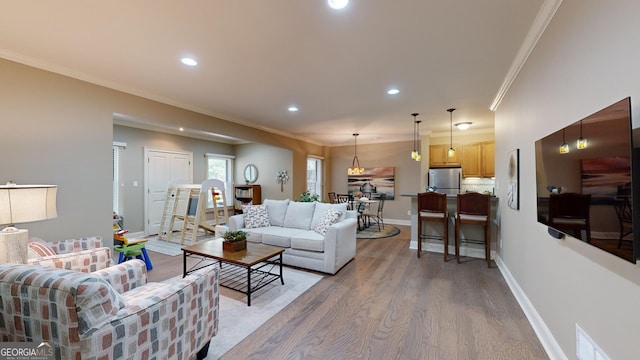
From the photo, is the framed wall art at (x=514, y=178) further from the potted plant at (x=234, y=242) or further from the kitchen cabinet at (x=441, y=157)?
the kitchen cabinet at (x=441, y=157)

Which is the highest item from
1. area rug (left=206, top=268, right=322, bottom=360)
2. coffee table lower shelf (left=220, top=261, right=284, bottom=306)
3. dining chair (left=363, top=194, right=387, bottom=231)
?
dining chair (left=363, top=194, right=387, bottom=231)

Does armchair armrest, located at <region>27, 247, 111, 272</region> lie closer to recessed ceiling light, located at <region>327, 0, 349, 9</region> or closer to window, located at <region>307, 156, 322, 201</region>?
recessed ceiling light, located at <region>327, 0, 349, 9</region>

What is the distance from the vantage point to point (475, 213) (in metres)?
3.88

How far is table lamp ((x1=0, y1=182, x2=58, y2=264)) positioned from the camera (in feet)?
5.39

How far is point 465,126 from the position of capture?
5.43 m

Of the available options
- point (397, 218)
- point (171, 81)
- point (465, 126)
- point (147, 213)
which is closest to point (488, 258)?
point (465, 126)

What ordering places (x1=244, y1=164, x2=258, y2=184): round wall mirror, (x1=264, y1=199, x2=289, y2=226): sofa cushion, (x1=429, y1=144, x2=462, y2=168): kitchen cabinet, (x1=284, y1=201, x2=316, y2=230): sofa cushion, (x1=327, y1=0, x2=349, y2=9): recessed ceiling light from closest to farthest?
(x1=327, y1=0, x2=349, y2=9): recessed ceiling light < (x1=284, y1=201, x2=316, y2=230): sofa cushion < (x1=264, y1=199, x2=289, y2=226): sofa cushion < (x1=429, y1=144, x2=462, y2=168): kitchen cabinet < (x1=244, y1=164, x2=258, y2=184): round wall mirror

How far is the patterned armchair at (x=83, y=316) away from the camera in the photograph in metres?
1.11

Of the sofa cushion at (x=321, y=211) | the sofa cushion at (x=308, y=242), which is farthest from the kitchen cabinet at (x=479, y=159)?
the sofa cushion at (x=308, y=242)

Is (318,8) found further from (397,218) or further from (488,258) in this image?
(397,218)

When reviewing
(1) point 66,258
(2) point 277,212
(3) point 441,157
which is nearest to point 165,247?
(2) point 277,212

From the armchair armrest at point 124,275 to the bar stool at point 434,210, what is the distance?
3829mm

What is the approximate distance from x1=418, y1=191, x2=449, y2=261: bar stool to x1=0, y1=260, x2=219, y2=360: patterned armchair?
3.75 meters

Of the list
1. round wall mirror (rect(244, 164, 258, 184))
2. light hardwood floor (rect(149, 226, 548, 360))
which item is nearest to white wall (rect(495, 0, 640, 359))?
light hardwood floor (rect(149, 226, 548, 360))
